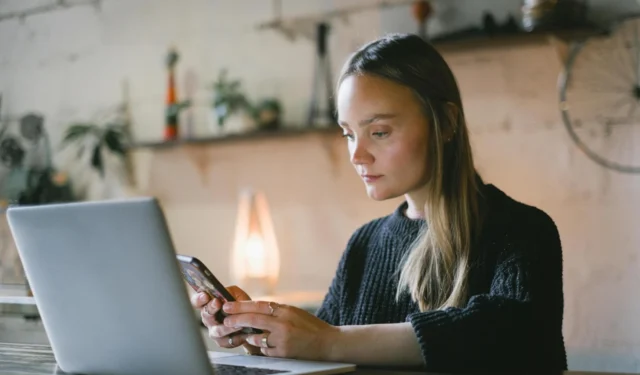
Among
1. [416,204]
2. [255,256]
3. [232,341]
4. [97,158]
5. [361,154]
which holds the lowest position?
[255,256]

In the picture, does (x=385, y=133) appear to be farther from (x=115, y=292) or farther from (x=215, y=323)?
(x=115, y=292)

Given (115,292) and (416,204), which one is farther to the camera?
(416,204)

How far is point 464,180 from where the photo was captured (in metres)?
1.51

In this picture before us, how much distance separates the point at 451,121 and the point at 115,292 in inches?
28.7

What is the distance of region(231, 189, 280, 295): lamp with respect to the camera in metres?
3.16

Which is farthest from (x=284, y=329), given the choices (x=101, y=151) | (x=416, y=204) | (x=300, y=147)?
(x=101, y=151)


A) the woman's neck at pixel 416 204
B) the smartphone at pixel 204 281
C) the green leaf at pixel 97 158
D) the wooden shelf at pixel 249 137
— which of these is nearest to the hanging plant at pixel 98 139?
the green leaf at pixel 97 158

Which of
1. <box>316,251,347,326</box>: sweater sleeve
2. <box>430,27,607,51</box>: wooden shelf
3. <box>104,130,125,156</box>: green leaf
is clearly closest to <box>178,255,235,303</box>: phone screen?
<box>316,251,347,326</box>: sweater sleeve

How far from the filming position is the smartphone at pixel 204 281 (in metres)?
1.14

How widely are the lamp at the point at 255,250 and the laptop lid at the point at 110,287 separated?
6.44ft

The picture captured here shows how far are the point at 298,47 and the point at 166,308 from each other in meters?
2.49

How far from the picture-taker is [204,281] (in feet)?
3.94

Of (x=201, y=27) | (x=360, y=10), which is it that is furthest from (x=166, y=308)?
(x=201, y=27)

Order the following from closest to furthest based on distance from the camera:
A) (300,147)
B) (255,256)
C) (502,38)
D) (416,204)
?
1. (416,204)
2. (502,38)
3. (255,256)
4. (300,147)
